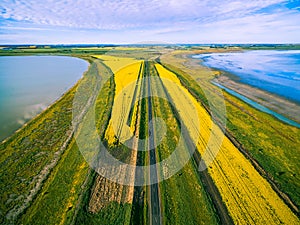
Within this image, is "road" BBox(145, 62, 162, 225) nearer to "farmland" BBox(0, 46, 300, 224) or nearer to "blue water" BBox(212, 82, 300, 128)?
"farmland" BBox(0, 46, 300, 224)

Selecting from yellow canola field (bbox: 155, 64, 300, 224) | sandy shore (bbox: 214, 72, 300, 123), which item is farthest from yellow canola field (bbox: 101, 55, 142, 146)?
sandy shore (bbox: 214, 72, 300, 123)

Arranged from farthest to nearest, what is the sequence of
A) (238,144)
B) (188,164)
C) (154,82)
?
(154,82), (238,144), (188,164)

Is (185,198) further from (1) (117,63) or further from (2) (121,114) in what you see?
(1) (117,63)

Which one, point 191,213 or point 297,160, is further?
point 297,160

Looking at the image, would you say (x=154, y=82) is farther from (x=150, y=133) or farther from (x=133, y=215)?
(x=133, y=215)

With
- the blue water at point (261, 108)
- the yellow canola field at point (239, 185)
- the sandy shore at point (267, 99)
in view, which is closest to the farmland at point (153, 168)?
the yellow canola field at point (239, 185)

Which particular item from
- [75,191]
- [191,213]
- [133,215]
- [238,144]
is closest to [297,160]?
[238,144]

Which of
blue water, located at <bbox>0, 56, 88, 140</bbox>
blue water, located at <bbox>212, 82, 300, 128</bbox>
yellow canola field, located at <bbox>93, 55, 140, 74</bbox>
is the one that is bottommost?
yellow canola field, located at <bbox>93, 55, 140, 74</bbox>

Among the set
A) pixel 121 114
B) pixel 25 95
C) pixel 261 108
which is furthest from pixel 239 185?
pixel 25 95
